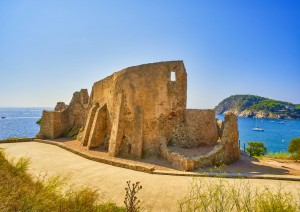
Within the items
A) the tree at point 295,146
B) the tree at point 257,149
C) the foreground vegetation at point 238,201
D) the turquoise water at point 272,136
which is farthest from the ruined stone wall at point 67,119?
the turquoise water at point 272,136

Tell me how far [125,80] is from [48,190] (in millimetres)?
9939

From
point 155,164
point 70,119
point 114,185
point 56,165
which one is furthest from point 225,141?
point 70,119

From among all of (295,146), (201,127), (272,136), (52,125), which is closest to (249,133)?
(272,136)

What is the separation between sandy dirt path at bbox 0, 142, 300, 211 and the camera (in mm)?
7070

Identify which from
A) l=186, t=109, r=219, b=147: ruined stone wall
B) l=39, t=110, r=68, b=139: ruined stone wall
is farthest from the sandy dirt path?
l=39, t=110, r=68, b=139: ruined stone wall

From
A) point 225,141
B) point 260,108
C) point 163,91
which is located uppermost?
point 260,108

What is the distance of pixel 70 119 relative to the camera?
23.3m

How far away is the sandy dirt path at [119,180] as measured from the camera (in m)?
7.07

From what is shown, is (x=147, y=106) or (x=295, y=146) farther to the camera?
(x=295, y=146)

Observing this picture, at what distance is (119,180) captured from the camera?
9008 millimetres

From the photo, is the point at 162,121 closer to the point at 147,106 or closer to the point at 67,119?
the point at 147,106

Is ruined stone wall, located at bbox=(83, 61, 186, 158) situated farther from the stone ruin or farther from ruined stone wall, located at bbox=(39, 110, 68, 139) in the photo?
ruined stone wall, located at bbox=(39, 110, 68, 139)

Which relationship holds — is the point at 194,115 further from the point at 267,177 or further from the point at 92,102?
the point at 92,102

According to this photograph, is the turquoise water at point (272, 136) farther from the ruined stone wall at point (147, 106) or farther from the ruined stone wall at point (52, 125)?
the ruined stone wall at point (52, 125)
